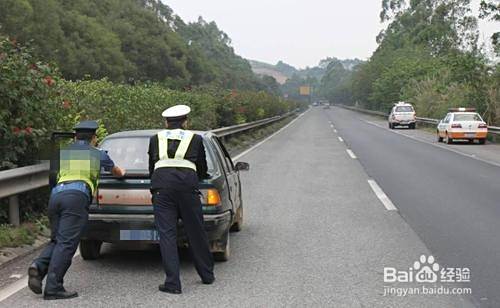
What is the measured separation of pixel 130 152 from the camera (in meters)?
6.70

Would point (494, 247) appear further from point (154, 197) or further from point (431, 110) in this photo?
point (431, 110)

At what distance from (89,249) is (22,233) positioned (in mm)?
1149

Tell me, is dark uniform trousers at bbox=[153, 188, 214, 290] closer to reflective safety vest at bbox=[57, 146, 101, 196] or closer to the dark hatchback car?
the dark hatchback car

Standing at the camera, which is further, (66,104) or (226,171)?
(66,104)

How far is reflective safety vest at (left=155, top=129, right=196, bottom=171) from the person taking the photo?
18.0ft

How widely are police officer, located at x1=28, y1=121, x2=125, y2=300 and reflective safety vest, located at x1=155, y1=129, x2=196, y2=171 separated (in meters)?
0.59

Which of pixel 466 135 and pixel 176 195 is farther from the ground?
pixel 176 195

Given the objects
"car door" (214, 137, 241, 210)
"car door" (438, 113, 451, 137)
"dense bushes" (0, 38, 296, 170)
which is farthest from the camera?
"car door" (438, 113, 451, 137)

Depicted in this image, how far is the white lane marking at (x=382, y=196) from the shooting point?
31.9ft

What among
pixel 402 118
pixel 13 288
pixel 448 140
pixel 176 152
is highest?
pixel 176 152

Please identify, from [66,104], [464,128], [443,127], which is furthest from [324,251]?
[443,127]

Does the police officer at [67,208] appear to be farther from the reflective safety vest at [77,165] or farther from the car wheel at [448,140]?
the car wheel at [448,140]

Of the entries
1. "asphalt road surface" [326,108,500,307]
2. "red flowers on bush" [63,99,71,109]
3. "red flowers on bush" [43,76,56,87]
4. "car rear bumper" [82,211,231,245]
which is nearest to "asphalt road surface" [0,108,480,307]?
"asphalt road surface" [326,108,500,307]

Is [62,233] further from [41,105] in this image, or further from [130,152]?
[41,105]
